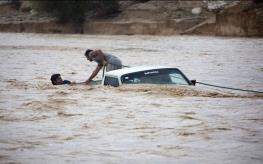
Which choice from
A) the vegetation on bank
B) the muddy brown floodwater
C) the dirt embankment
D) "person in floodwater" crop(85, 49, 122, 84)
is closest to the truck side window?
the muddy brown floodwater

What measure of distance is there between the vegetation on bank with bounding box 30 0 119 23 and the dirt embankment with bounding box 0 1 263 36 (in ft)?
2.47

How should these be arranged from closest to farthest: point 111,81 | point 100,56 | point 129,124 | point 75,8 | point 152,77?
point 129,124
point 152,77
point 111,81
point 100,56
point 75,8

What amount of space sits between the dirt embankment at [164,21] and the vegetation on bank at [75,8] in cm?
75

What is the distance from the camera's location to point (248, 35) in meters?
40.0

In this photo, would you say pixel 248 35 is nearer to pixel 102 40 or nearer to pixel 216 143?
pixel 102 40

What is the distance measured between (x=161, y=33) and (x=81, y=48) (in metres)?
11.5

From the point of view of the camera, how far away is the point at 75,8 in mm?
52469

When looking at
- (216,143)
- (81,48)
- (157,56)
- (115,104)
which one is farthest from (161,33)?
(216,143)

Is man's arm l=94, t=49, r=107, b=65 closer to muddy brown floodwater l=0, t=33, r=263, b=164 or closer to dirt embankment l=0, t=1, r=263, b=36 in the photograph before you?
muddy brown floodwater l=0, t=33, r=263, b=164

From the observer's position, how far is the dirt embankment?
1610 inches

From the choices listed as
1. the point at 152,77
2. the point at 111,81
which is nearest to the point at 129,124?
the point at 152,77

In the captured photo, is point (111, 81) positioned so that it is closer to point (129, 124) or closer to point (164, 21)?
point (129, 124)

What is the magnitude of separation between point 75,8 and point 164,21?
32.7ft

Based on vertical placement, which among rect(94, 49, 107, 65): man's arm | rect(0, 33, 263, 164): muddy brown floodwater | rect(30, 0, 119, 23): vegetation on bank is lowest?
rect(0, 33, 263, 164): muddy brown floodwater
